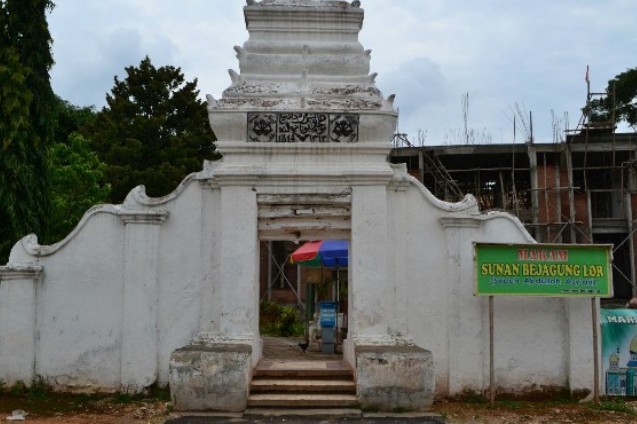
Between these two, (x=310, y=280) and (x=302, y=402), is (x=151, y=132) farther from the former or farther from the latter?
(x=302, y=402)

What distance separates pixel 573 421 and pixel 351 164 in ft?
13.9

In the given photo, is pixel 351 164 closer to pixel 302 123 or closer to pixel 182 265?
pixel 302 123

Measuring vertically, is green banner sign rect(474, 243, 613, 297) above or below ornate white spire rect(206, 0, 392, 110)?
below

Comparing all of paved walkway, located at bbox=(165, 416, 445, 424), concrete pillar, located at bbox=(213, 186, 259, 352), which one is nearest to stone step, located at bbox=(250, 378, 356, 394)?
concrete pillar, located at bbox=(213, 186, 259, 352)

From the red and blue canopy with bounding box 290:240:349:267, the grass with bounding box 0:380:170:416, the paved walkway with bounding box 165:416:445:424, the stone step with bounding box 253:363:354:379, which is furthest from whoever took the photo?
the red and blue canopy with bounding box 290:240:349:267

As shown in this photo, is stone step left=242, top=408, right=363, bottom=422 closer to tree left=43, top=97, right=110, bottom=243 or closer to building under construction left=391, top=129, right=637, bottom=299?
tree left=43, top=97, right=110, bottom=243

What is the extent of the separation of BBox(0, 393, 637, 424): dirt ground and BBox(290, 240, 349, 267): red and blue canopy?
18.4ft

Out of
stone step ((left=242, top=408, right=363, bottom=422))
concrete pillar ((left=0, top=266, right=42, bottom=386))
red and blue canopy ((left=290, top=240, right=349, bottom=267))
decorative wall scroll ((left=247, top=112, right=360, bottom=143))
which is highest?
decorative wall scroll ((left=247, top=112, right=360, bottom=143))

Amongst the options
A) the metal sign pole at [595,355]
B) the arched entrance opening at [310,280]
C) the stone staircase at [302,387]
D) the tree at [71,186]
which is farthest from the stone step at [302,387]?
the tree at [71,186]

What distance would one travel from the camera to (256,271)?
9.17 metres

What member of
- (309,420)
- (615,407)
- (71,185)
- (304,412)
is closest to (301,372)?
(304,412)

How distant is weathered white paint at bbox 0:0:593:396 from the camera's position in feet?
Answer: 29.9

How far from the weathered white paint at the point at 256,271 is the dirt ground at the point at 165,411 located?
307mm

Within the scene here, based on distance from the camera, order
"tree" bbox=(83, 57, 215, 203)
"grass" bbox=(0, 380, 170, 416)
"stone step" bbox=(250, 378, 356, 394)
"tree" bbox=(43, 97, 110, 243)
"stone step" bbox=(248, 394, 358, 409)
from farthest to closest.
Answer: "tree" bbox=(83, 57, 215, 203), "tree" bbox=(43, 97, 110, 243), "stone step" bbox=(250, 378, 356, 394), "grass" bbox=(0, 380, 170, 416), "stone step" bbox=(248, 394, 358, 409)
